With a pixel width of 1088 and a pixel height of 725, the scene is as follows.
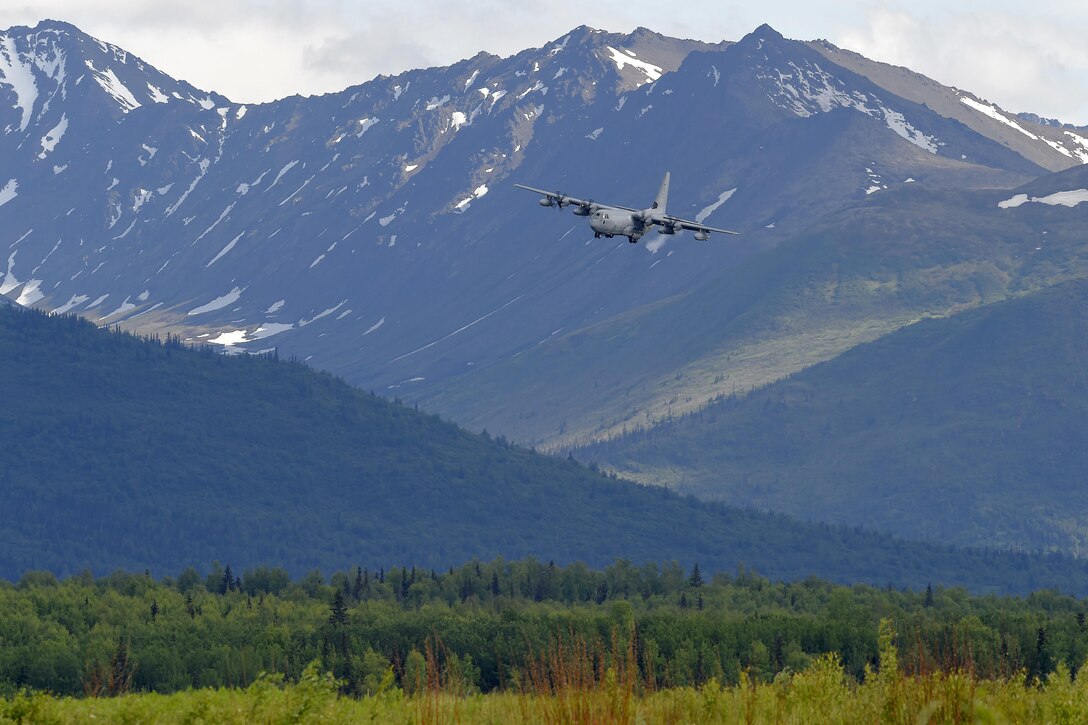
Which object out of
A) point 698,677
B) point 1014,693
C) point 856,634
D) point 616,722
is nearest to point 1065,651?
point 856,634

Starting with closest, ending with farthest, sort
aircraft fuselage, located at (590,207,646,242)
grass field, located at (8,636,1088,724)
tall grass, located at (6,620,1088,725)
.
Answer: tall grass, located at (6,620,1088,725)
grass field, located at (8,636,1088,724)
aircraft fuselage, located at (590,207,646,242)

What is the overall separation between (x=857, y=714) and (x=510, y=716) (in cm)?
994

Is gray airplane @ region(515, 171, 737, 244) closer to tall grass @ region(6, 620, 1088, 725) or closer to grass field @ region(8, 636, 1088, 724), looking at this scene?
grass field @ region(8, 636, 1088, 724)

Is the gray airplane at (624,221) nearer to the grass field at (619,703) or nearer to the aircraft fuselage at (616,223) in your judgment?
the aircraft fuselage at (616,223)

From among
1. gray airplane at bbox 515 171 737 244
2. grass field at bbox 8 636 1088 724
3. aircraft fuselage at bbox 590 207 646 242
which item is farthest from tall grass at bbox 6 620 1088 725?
aircraft fuselage at bbox 590 207 646 242

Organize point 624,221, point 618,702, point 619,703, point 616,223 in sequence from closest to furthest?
1. point 618,702
2. point 619,703
3. point 616,223
4. point 624,221

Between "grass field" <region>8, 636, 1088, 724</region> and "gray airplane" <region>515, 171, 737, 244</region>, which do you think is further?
"gray airplane" <region>515, 171, 737, 244</region>

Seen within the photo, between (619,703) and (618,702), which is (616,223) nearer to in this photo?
(619,703)

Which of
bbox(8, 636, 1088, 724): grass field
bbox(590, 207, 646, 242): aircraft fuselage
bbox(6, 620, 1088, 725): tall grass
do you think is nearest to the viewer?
bbox(6, 620, 1088, 725): tall grass

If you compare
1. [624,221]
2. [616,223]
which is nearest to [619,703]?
[616,223]

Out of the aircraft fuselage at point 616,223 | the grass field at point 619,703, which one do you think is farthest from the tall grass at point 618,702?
the aircraft fuselage at point 616,223

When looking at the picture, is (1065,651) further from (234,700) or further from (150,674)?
(234,700)

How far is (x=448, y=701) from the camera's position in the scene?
53.8m

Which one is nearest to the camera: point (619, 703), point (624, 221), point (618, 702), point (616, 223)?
point (618, 702)
